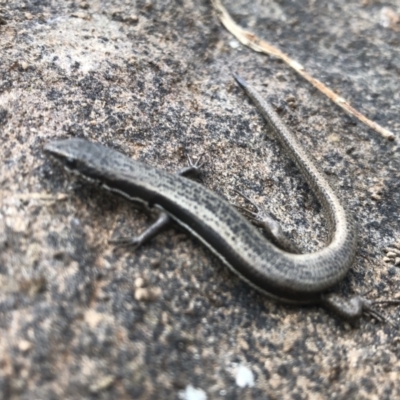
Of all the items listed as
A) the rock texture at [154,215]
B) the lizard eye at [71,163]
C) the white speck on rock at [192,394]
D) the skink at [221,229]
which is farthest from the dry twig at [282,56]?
the white speck on rock at [192,394]

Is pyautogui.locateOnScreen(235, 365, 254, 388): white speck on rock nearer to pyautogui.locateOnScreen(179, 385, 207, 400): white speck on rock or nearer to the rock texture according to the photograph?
the rock texture

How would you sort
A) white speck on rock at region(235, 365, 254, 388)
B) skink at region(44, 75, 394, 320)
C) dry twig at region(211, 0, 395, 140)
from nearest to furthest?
1. white speck on rock at region(235, 365, 254, 388)
2. skink at region(44, 75, 394, 320)
3. dry twig at region(211, 0, 395, 140)

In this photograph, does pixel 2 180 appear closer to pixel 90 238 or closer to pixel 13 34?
pixel 90 238

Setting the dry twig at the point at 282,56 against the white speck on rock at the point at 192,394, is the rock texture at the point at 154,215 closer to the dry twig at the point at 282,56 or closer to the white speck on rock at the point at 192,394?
the white speck on rock at the point at 192,394

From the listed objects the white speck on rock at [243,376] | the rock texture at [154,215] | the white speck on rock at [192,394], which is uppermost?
the rock texture at [154,215]

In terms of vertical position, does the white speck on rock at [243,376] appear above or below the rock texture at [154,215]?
below

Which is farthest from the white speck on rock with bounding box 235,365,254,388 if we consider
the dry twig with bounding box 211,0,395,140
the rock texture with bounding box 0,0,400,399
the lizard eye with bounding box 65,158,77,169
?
the dry twig with bounding box 211,0,395,140

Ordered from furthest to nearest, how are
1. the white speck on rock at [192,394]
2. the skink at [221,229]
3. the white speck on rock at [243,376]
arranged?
the skink at [221,229] < the white speck on rock at [243,376] < the white speck on rock at [192,394]
